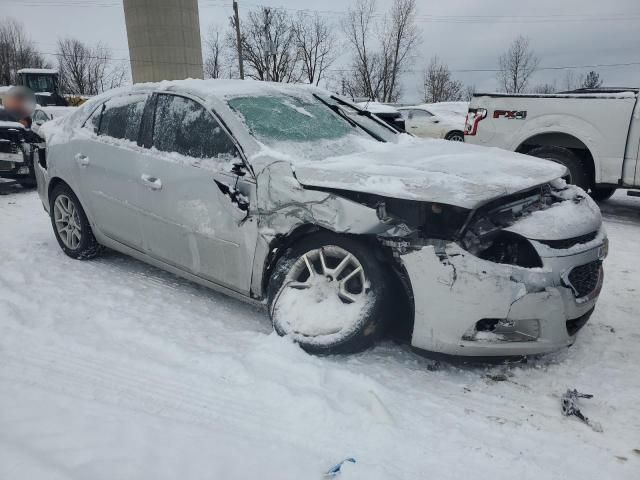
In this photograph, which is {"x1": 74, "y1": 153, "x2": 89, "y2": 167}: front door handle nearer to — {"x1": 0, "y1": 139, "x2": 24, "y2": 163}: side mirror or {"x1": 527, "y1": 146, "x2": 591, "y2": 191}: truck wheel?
{"x1": 0, "y1": 139, "x2": 24, "y2": 163}: side mirror

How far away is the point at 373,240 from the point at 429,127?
12057mm

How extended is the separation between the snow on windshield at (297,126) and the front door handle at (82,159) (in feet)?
5.08

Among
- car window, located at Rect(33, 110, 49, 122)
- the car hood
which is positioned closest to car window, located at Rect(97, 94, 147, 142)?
the car hood

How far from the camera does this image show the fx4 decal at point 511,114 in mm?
6402

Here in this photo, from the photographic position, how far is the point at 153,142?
355 cm

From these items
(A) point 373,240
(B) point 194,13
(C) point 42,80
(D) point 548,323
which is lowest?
(D) point 548,323

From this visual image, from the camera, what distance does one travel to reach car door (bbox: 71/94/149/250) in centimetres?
367

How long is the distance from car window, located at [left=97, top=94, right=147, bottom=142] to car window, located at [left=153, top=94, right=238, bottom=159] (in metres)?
0.24

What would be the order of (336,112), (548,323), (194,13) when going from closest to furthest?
(548,323) < (336,112) < (194,13)

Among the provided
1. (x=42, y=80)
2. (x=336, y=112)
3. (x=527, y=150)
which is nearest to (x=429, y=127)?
(x=527, y=150)

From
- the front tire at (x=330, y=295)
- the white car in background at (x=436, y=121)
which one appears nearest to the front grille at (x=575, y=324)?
the front tire at (x=330, y=295)

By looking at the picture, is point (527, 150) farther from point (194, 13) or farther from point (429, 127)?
point (194, 13)

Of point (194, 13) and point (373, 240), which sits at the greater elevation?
point (194, 13)

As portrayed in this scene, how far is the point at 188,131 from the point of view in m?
3.36
